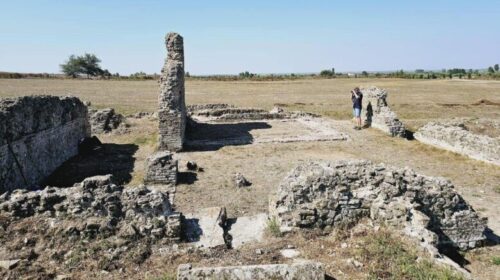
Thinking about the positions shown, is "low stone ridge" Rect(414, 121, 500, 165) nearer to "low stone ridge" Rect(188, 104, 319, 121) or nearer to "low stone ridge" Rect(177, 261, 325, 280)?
"low stone ridge" Rect(188, 104, 319, 121)

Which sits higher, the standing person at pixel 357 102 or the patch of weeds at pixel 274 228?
the standing person at pixel 357 102

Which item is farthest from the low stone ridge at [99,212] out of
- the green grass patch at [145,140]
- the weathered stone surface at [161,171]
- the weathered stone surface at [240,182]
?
the green grass patch at [145,140]

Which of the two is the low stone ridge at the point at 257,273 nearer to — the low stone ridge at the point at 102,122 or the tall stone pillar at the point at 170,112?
the tall stone pillar at the point at 170,112

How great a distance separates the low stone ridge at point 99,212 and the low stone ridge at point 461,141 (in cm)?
1277

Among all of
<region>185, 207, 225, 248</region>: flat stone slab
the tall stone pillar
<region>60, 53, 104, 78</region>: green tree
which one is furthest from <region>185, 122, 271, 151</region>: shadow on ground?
<region>60, 53, 104, 78</region>: green tree

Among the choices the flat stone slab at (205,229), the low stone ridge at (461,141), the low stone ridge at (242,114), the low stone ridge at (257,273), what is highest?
the low stone ridge at (242,114)

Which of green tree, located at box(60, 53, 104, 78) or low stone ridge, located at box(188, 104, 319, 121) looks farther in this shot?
green tree, located at box(60, 53, 104, 78)

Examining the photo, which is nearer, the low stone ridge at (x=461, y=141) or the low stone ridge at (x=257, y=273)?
the low stone ridge at (x=257, y=273)

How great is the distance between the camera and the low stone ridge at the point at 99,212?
7.53m

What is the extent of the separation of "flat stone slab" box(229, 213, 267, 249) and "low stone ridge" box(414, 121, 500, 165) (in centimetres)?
1044

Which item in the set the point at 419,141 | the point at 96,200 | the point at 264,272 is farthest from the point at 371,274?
the point at 419,141

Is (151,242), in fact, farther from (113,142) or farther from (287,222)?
(113,142)

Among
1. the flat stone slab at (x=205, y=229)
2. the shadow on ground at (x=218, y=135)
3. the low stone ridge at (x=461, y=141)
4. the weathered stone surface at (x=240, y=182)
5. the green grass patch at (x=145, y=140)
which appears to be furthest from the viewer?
the green grass patch at (x=145, y=140)

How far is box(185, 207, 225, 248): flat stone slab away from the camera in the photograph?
7.87m
